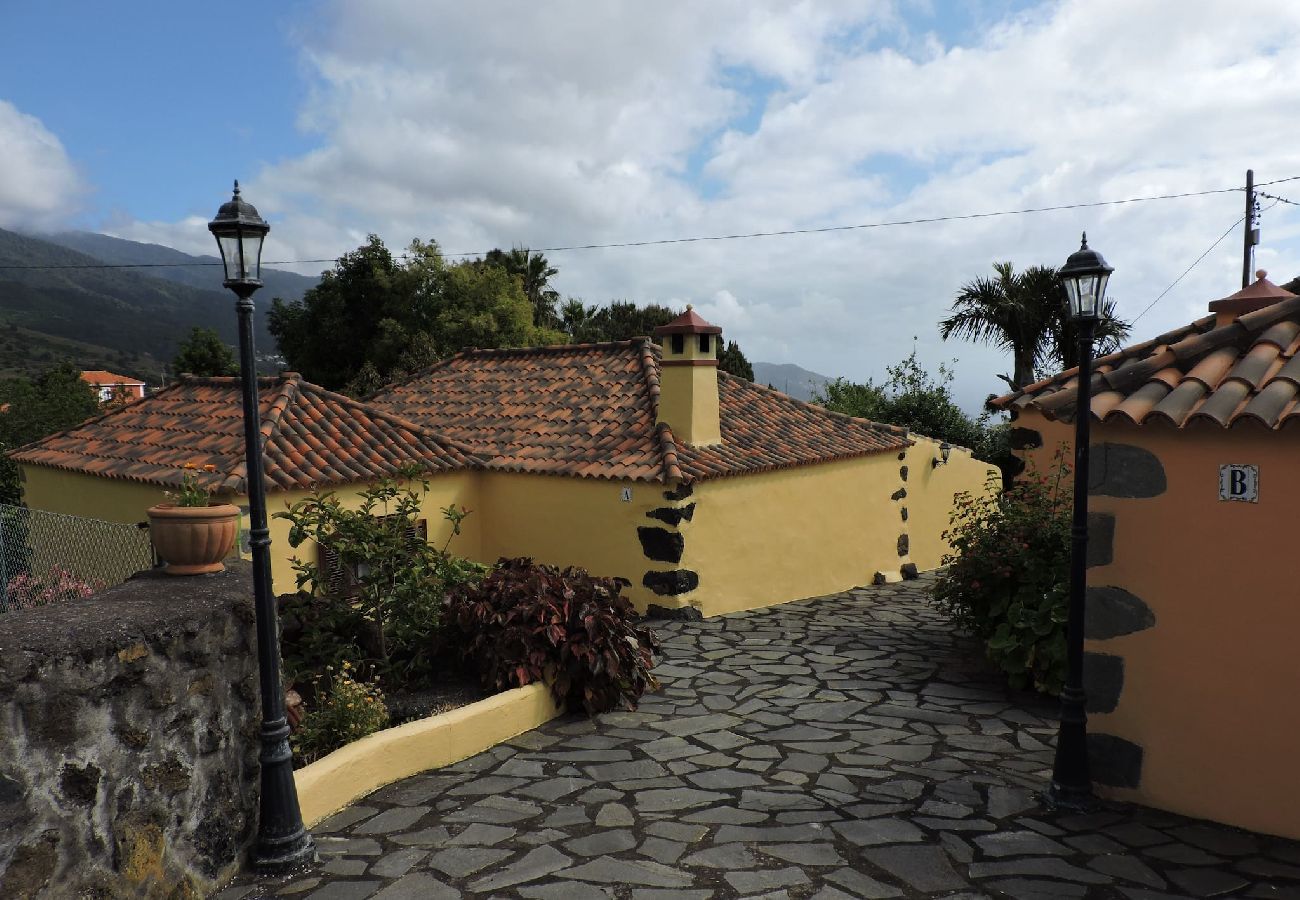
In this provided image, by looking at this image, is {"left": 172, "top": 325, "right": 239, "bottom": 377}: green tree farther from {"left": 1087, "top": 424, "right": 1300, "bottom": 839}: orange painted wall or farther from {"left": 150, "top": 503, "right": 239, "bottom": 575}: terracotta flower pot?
{"left": 1087, "top": 424, "right": 1300, "bottom": 839}: orange painted wall

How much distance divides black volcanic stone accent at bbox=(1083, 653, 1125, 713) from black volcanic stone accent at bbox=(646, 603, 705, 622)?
6.17m

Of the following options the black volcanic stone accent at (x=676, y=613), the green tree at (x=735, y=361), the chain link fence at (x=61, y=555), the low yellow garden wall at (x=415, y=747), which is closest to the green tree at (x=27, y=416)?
the chain link fence at (x=61, y=555)

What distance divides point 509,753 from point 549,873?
81.6 inches

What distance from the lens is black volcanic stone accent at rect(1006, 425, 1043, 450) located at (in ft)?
37.2

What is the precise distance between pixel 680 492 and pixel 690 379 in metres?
1.82

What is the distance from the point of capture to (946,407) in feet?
77.0

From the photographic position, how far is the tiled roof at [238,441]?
10836mm

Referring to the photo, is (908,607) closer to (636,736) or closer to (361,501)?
(636,736)

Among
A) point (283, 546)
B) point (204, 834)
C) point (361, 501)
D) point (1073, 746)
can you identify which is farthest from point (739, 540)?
point (204, 834)

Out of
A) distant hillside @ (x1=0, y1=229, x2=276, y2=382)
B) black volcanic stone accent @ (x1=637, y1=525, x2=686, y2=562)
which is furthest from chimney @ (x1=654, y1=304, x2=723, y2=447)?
distant hillside @ (x1=0, y1=229, x2=276, y2=382)

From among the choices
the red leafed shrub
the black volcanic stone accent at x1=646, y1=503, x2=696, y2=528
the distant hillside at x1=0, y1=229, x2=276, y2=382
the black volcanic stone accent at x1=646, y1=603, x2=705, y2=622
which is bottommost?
the black volcanic stone accent at x1=646, y1=603, x2=705, y2=622

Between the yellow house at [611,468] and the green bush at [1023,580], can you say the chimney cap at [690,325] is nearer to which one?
the yellow house at [611,468]

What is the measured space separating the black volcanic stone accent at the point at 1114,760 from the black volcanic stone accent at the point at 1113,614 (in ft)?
2.19

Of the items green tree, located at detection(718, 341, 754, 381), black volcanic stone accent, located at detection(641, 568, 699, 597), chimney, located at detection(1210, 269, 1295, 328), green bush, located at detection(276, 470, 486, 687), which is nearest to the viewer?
chimney, located at detection(1210, 269, 1295, 328)
